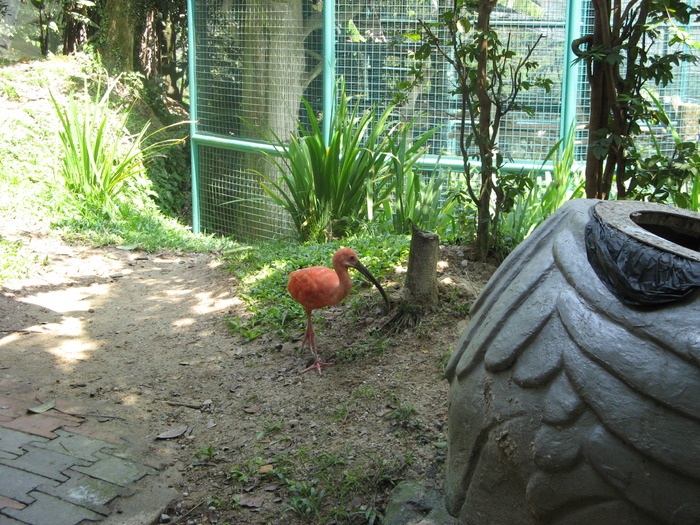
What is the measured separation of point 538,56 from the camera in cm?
710

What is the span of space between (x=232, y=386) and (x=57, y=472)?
4.21ft

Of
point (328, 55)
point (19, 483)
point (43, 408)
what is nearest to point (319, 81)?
point (328, 55)

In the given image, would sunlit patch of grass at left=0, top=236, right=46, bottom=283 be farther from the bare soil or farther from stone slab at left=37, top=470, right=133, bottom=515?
stone slab at left=37, top=470, right=133, bottom=515

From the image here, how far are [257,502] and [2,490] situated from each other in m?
1.11

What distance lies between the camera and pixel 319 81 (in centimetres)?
816

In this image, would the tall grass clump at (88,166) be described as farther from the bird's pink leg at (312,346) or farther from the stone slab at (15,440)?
Result: the stone slab at (15,440)

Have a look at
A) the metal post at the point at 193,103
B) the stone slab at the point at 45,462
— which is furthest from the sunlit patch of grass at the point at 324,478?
the metal post at the point at 193,103

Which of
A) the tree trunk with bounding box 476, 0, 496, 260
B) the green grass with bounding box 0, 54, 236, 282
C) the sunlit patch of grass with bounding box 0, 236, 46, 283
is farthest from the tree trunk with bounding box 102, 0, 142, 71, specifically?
the tree trunk with bounding box 476, 0, 496, 260

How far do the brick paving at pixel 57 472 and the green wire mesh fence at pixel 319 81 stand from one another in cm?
435

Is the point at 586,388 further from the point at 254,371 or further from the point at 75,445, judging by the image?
the point at 254,371

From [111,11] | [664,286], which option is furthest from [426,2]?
[111,11]

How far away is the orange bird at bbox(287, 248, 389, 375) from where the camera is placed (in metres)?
4.54

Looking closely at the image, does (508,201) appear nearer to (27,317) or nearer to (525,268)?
(525,268)

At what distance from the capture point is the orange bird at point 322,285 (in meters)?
4.54
